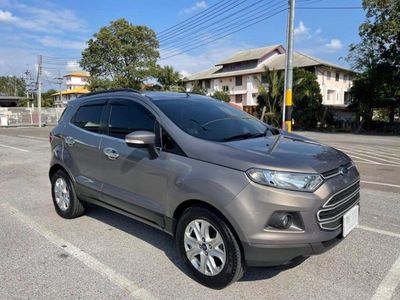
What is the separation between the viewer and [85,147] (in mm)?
4656

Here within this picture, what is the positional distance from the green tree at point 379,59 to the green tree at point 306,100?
3.05 m

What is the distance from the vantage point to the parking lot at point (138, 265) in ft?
10.5

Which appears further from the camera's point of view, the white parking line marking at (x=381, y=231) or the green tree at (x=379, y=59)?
the green tree at (x=379, y=59)

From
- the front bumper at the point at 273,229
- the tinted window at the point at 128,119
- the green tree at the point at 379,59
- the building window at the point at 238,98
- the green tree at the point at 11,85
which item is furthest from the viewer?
the green tree at the point at 11,85

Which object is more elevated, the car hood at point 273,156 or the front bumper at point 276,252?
the car hood at point 273,156

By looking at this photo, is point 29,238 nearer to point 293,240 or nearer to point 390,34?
point 293,240

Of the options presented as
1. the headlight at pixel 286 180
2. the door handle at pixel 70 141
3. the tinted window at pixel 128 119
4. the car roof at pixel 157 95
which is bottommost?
the headlight at pixel 286 180

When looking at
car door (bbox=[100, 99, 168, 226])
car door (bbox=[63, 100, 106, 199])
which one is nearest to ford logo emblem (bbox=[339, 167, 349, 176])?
car door (bbox=[100, 99, 168, 226])

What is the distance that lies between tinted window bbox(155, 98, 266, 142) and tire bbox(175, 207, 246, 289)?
0.79m

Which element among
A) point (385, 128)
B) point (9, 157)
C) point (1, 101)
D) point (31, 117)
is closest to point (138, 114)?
point (9, 157)

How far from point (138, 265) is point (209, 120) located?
5.50ft

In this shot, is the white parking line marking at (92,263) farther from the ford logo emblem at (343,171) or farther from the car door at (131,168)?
the ford logo emblem at (343,171)

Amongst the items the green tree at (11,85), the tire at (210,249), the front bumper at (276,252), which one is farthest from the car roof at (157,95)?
the green tree at (11,85)

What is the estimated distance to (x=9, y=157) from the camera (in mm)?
12148
